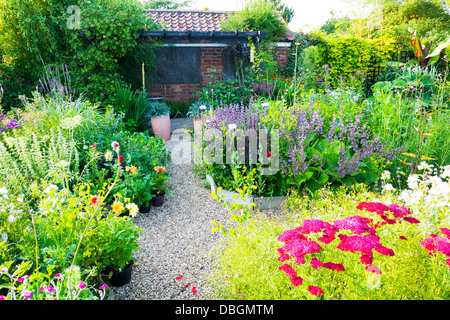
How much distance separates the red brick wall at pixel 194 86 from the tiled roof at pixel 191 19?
0.78 meters

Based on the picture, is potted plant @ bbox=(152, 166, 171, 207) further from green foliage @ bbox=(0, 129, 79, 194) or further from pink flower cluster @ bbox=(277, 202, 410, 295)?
pink flower cluster @ bbox=(277, 202, 410, 295)

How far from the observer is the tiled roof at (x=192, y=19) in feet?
32.0

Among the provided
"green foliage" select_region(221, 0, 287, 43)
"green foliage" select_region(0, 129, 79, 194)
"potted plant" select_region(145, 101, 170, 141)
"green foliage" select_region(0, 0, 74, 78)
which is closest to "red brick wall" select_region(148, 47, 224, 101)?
"green foliage" select_region(221, 0, 287, 43)

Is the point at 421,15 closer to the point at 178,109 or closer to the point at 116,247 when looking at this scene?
the point at 178,109

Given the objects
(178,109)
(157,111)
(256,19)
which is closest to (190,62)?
(178,109)

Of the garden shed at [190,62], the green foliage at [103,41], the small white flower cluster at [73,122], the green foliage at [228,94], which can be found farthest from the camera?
the garden shed at [190,62]

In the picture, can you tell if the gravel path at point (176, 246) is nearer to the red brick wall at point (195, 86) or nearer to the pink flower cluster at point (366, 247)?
the pink flower cluster at point (366, 247)

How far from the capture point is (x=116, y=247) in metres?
2.12

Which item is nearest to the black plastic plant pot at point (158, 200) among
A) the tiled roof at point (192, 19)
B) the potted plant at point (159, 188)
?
the potted plant at point (159, 188)

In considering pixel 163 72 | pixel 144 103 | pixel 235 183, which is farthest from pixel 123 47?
pixel 235 183

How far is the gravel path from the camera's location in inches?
90.4

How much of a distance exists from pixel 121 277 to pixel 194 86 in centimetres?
803

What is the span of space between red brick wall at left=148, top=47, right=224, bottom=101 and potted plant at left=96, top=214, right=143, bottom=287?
7823 mm
